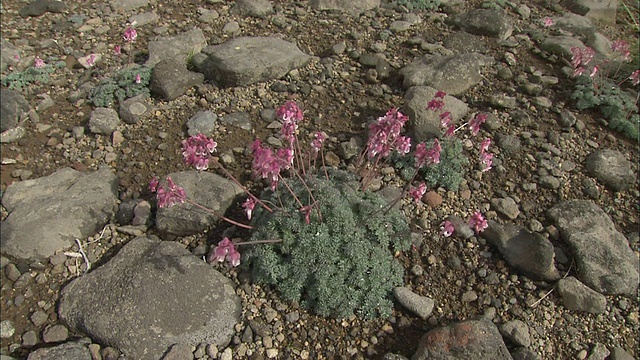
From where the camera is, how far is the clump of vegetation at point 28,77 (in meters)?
5.29

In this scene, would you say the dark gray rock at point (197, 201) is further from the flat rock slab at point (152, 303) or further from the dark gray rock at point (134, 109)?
the dark gray rock at point (134, 109)

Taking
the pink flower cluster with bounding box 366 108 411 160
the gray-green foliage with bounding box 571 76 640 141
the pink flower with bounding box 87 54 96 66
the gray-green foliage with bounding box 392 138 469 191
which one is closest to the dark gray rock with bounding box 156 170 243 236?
the pink flower cluster with bounding box 366 108 411 160

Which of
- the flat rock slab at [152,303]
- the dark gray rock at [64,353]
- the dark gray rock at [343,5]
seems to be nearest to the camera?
the dark gray rock at [64,353]

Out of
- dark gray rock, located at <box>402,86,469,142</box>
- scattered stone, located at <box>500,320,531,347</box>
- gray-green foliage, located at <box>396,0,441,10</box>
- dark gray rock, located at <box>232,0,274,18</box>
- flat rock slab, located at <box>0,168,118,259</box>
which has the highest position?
dark gray rock, located at <box>232,0,274,18</box>

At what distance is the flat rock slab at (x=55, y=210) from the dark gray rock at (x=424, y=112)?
111 inches

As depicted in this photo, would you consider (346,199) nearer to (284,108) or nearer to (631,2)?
(284,108)

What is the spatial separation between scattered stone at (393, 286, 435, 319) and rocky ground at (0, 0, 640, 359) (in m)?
0.05

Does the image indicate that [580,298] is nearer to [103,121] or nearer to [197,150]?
[197,150]

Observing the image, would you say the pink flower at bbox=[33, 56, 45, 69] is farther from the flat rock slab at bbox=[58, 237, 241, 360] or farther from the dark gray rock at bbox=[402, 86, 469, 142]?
the dark gray rock at bbox=[402, 86, 469, 142]

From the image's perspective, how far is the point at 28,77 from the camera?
5.35m

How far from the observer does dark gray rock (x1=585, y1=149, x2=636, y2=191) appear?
4.83 m

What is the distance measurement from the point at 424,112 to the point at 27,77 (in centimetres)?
419

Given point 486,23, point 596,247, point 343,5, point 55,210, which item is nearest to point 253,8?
point 343,5

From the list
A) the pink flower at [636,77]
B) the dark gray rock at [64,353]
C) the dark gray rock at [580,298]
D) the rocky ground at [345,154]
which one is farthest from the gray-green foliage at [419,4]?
the dark gray rock at [64,353]
